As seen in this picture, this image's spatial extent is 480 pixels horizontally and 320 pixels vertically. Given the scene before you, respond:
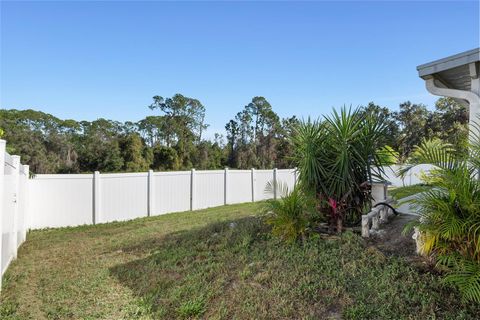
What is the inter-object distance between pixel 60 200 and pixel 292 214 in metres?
6.28

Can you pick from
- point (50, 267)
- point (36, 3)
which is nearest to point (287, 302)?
point (50, 267)

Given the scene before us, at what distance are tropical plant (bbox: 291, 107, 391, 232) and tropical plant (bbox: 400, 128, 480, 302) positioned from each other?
1.47 metres

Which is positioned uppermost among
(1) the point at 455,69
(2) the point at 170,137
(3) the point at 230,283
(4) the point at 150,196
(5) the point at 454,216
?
(2) the point at 170,137

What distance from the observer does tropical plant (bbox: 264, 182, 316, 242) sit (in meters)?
4.08

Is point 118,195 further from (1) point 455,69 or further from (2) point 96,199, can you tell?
(1) point 455,69

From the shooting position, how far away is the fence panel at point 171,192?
942cm

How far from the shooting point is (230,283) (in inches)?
132

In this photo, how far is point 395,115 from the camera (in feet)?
103

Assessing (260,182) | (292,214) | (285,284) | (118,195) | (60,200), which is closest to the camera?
(285,284)

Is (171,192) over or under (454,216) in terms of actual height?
under

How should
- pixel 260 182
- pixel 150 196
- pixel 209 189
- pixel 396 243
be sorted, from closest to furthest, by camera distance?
pixel 396 243 → pixel 150 196 → pixel 209 189 → pixel 260 182

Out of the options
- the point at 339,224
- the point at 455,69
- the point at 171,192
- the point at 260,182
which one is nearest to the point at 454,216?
the point at 339,224

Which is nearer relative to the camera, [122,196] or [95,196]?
[95,196]

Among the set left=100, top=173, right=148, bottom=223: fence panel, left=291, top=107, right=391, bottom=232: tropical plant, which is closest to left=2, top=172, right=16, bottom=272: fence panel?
left=100, top=173, right=148, bottom=223: fence panel
